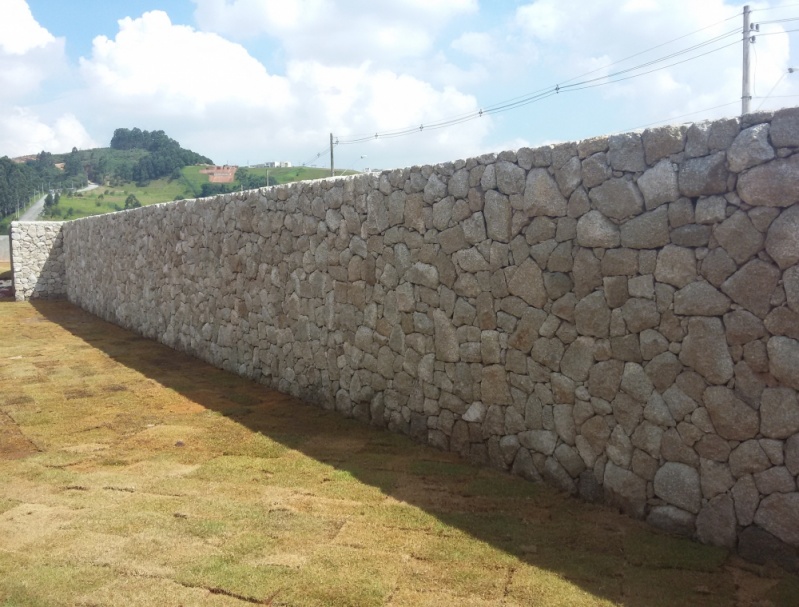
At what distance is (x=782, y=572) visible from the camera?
3627 millimetres

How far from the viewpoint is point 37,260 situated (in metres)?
19.8

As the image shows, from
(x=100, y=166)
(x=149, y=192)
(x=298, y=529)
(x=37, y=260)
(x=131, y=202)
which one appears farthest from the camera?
(x=100, y=166)

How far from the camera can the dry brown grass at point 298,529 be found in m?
3.59

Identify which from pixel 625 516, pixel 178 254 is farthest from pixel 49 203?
pixel 625 516

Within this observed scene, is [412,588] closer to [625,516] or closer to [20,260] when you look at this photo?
[625,516]

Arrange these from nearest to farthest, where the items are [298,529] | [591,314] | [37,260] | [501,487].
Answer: [298,529]
[591,314]
[501,487]
[37,260]

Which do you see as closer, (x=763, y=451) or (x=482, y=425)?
(x=763, y=451)

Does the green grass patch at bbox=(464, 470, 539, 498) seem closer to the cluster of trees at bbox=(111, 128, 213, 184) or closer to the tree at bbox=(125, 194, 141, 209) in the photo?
the tree at bbox=(125, 194, 141, 209)

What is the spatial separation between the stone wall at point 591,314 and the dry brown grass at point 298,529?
30 centimetres

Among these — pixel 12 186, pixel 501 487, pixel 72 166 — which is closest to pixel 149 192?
pixel 12 186

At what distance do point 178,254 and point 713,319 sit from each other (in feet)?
28.8

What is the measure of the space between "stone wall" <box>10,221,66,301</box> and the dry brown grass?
14013 mm

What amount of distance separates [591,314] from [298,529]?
7.52 ft

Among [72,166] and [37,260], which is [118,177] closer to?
[72,166]
